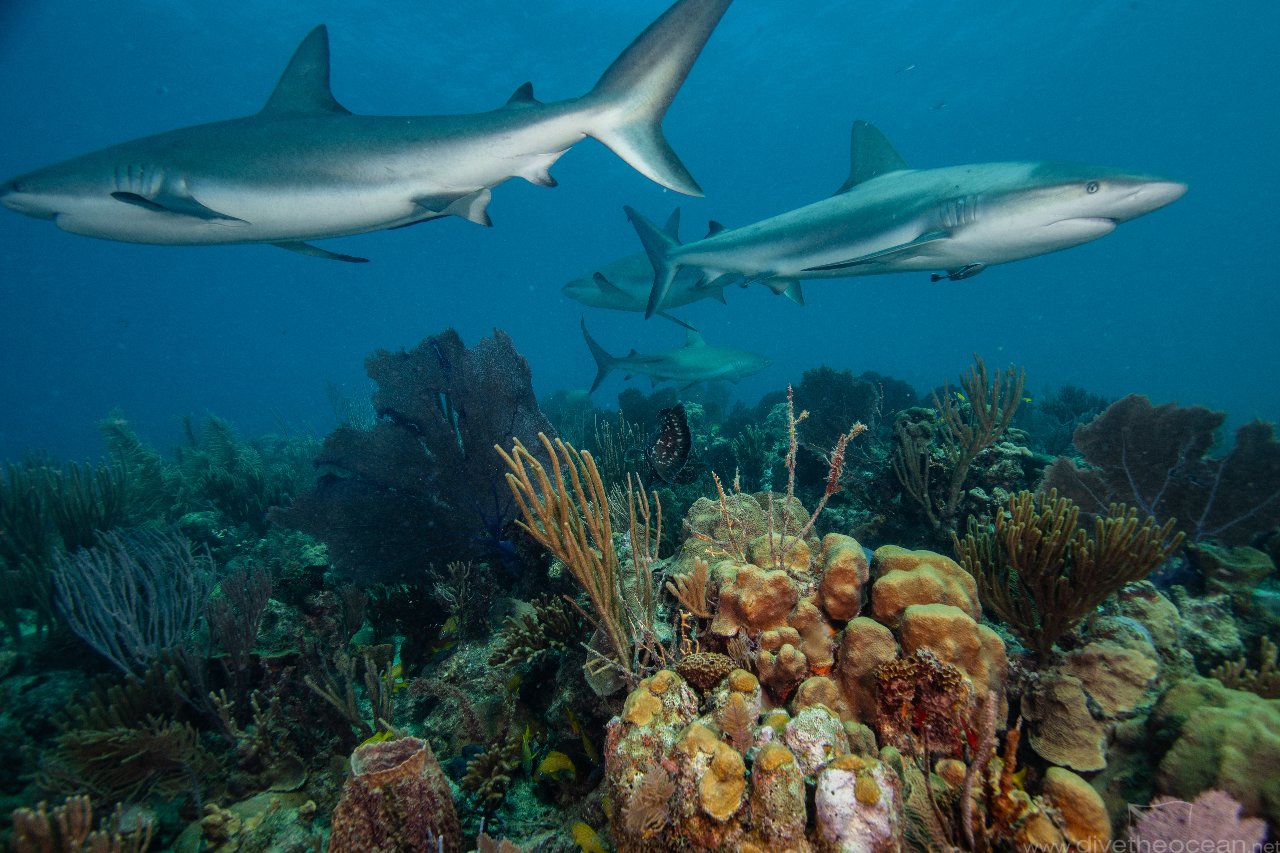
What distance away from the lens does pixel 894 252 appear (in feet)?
18.3

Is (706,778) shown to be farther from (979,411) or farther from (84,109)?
(84,109)

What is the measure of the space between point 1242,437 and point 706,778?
232 inches

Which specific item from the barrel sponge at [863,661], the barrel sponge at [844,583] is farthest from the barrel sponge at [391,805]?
the barrel sponge at [844,583]

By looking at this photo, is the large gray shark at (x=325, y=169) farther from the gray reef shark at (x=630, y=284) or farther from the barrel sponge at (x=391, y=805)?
the gray reef shark at (x=630, y=284)

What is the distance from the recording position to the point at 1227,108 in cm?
7700

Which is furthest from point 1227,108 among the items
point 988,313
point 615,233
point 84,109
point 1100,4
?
point 84,109

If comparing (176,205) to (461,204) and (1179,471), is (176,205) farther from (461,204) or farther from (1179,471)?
(1179,471)

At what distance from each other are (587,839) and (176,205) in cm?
556

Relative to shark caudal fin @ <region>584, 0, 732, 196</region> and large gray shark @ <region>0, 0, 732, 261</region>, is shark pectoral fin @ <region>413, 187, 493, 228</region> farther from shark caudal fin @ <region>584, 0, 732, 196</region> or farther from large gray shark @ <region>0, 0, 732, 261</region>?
shark caudal fin @ <region>584, 0, 732, 196</region>

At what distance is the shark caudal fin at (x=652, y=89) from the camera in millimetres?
3414

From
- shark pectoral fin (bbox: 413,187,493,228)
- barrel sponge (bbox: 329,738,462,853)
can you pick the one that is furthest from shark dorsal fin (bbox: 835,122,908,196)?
barrel sponge (bbox: 329,738,462,853)

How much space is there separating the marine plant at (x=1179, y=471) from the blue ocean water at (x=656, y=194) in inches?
502

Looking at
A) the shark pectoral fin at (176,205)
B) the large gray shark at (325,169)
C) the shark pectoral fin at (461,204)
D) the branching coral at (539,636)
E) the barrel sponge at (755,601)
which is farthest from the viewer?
the shark pectoral fin at (461,204)

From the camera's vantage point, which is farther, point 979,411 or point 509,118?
point 979,411
